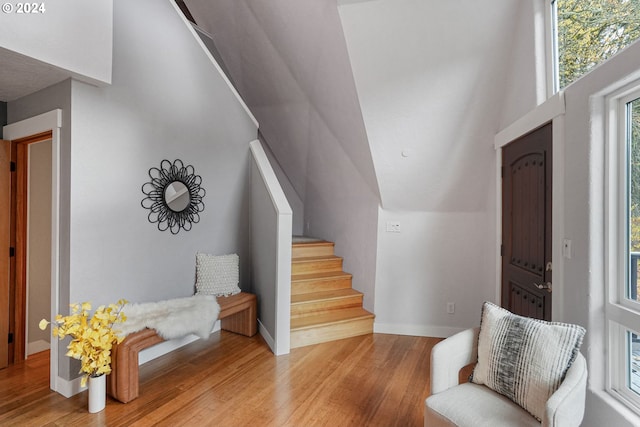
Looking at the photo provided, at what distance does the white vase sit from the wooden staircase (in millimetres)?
1489

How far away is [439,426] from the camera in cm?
153

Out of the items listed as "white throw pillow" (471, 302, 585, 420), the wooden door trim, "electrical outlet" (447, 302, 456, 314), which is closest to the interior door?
the wooden door trim

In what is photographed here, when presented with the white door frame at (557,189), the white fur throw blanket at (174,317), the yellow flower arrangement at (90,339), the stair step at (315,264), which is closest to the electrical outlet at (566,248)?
the white door frame at (557,189)

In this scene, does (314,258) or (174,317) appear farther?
(314,258)

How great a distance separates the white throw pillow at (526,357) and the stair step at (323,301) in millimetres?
1848

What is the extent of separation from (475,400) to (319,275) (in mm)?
2375

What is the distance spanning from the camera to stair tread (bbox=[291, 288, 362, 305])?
341 cm

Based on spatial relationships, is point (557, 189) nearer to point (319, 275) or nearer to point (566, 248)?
point (566, 248)

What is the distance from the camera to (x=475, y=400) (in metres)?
1.57

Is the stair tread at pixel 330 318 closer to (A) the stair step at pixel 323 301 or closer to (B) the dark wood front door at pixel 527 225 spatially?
(A) the stair step at pixel 323 301

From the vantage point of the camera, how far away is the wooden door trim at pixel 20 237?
2723mm

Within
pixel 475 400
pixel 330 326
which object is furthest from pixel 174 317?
pixel 475 400

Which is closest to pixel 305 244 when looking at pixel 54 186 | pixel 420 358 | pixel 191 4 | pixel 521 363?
pixel 420 358

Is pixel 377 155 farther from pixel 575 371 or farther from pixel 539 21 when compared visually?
pixel 575 371
